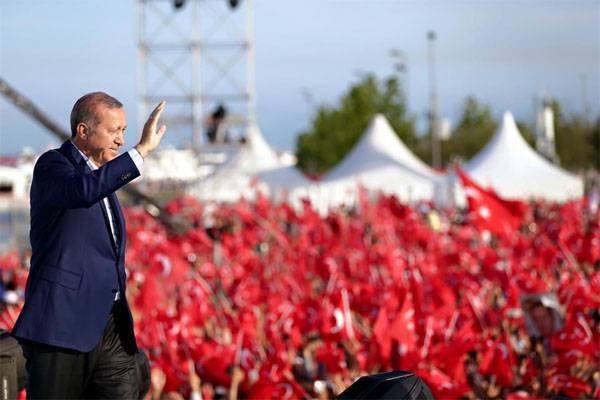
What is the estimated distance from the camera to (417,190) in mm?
24656

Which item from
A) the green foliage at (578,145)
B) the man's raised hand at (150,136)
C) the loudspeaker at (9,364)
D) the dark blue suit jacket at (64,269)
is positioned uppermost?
the man's raised hand at (150,136)

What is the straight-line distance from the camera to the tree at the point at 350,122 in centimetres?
5809

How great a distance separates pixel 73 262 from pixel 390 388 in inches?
40.0

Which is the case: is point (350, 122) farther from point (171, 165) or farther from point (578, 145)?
point (171, 165)

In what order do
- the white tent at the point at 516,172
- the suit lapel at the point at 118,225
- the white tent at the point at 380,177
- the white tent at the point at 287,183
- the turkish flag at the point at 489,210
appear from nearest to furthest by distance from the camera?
the suit lapel at the point at 118,225 < the turkish flag at the point at 489,210 < the white tent at the point at 516,172 < the white tent at the point at 380,177 < the white tent at the point at 287,183

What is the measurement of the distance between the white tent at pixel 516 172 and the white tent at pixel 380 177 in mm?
1114

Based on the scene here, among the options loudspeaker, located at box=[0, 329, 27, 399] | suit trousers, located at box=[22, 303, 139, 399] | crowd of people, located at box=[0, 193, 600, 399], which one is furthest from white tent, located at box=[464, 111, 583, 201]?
suit trousers, located at box=[22, 303, 139, 399]

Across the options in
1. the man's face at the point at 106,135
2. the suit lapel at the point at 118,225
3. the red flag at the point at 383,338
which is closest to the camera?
the man's face at the point at 106,135

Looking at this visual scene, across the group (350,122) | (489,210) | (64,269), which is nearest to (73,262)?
(64,269)

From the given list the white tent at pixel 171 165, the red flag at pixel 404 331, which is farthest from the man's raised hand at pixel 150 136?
the white tent at pixel 171 165

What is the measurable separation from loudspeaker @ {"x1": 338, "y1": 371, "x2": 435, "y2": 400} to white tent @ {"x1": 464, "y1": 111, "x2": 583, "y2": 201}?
20094mm

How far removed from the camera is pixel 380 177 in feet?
83.2

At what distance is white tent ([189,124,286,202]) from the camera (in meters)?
25.1

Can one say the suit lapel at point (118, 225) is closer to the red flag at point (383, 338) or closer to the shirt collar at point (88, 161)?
the shirt collar at point (88, 161)
